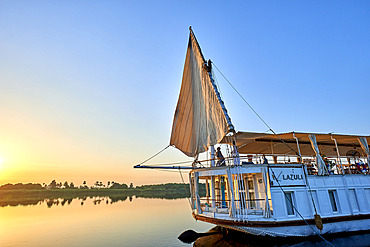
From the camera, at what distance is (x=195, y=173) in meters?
14.1

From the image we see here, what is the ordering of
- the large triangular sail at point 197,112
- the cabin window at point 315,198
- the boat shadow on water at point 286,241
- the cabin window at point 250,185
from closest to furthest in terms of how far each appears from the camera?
the boat shadow on water at point 286,241 → the cabin window at point 315,198 → the cabin window at point 250,185 → the large triangular sail at point 197,112

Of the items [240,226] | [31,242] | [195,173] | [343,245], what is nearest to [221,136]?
[195,173]

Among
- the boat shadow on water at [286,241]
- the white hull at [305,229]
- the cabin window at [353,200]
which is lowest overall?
the boat shadow on water at [286,241]

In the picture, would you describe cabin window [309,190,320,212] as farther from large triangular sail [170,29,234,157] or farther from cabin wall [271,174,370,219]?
large triangular sail [170,29,234,157]

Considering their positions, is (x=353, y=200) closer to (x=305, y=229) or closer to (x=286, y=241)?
(x=305, y=229)

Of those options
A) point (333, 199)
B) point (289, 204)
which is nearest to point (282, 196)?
point (289, 204)

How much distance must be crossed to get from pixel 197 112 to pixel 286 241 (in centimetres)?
1021

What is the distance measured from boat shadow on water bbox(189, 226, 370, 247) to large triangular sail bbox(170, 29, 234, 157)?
6.00 meters

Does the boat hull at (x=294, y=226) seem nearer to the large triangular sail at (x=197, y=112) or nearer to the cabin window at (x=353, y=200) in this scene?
the cabin window at (x=353, y=200)

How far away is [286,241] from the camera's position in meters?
12.1

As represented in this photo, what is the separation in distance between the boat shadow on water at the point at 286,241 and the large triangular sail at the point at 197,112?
236 inches

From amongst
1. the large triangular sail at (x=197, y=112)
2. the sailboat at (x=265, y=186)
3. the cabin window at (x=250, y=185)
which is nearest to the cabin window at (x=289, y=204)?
the sailboat at (x=265, y=186)

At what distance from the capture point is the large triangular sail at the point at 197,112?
A: 14.3m

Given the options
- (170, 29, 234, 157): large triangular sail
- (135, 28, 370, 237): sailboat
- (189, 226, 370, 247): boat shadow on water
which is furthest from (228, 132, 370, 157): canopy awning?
(189, 226, 370, 247): boat shadow on water
